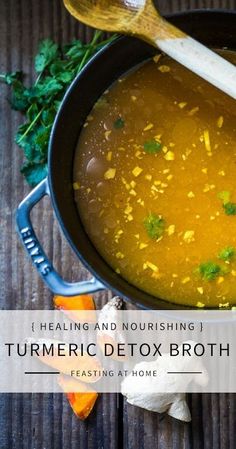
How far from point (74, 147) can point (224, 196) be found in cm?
29

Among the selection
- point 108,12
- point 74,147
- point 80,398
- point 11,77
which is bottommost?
point 80,398

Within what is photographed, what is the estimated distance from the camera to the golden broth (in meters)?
1.26

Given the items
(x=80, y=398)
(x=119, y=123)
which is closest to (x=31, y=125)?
(x=119, y=123)

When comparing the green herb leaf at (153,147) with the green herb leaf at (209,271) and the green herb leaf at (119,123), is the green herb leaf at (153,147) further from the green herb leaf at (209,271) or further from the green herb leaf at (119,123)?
the green herb leaf at (209,271)

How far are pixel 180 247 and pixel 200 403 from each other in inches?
13.3

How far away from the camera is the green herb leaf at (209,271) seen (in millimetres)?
1261

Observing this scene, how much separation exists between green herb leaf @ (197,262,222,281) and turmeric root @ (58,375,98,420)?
34cm

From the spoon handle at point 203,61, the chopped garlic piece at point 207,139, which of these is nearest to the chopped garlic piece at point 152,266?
the chopped garlic piece at point 207,139

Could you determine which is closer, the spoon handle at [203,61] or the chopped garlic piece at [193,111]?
the spoon handle at [203,61]

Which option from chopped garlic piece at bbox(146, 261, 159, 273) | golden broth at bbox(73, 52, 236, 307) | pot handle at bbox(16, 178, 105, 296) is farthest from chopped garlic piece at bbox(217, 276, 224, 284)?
pot handle at bbox(16, 178, 105, 296)

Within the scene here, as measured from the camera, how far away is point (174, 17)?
1.20 meters

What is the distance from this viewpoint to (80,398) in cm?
138

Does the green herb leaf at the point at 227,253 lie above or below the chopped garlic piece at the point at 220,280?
above

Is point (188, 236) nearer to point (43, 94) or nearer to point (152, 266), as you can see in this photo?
point (152, 266)
